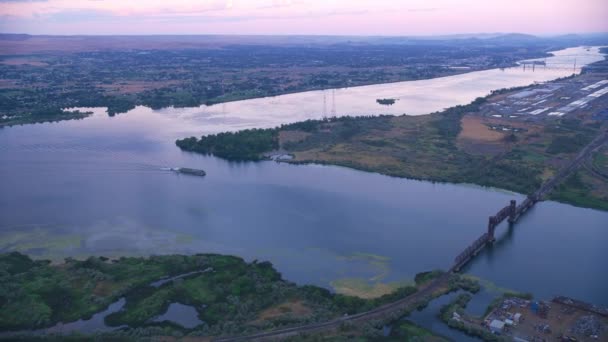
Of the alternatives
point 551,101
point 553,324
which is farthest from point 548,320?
point 551,101

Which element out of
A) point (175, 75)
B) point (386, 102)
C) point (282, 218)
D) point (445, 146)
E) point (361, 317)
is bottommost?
point (361, 317)

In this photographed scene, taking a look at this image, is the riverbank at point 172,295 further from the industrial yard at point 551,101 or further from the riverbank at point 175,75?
the industrial yard at point 551,101

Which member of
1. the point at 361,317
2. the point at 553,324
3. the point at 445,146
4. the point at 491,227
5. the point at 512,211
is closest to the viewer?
the point at 553,324

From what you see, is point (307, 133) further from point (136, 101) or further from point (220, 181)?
point (136, 101)

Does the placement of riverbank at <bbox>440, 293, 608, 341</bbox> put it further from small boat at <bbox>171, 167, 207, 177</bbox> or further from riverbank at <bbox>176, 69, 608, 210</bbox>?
small boat at <bbox>171, 167, 207, 177</bbox>

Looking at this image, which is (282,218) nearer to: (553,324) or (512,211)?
(512,211)

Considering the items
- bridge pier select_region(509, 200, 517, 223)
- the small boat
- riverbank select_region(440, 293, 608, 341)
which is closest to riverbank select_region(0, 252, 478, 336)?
riverbank select_region(440, 293, 608, 341)

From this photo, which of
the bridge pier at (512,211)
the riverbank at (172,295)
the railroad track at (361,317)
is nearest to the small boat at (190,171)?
the riverbank at (172,295)
